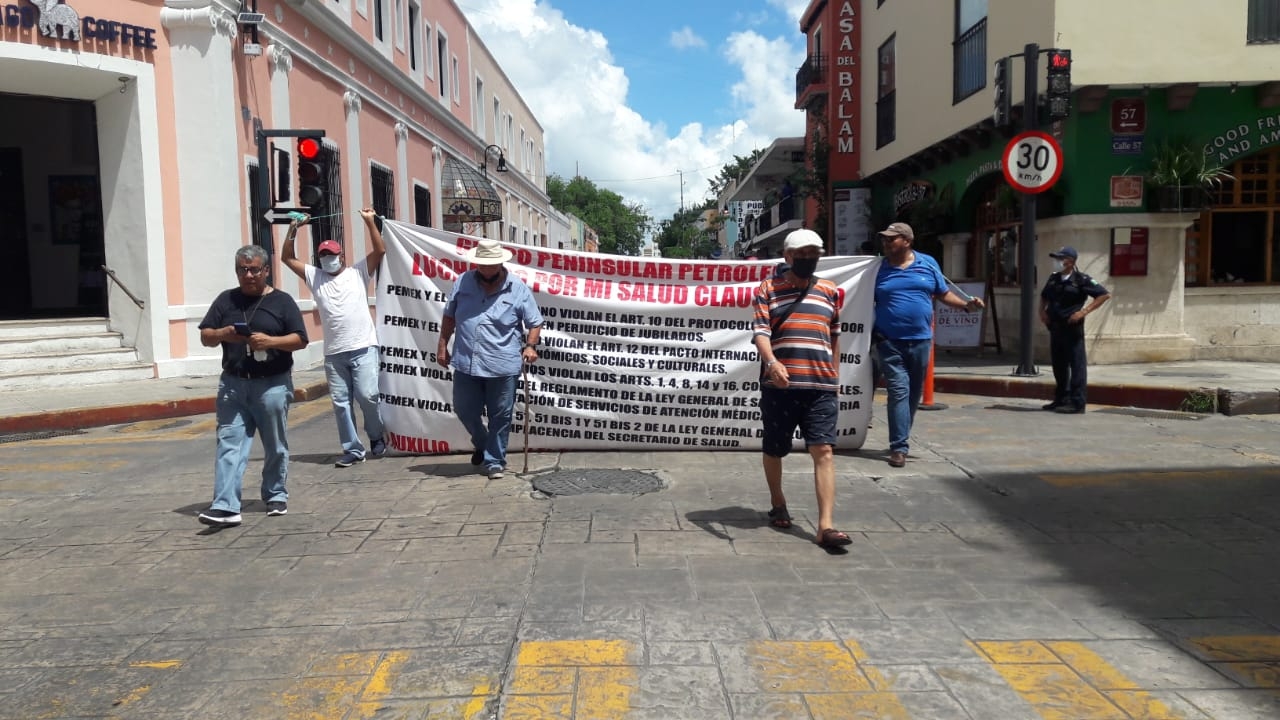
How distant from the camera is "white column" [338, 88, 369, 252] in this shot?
18844 mm

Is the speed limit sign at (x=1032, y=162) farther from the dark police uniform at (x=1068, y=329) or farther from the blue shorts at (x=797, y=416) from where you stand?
the blue shorts at (x=797, y=416)

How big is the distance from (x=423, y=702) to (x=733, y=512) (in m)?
2.82

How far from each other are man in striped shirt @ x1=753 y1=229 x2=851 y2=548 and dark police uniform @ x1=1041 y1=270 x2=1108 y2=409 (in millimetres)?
5159

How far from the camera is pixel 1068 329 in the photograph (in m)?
9.49

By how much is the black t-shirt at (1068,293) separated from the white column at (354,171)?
44.1 feet

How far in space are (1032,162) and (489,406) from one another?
7.66 m

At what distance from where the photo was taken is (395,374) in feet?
24.3

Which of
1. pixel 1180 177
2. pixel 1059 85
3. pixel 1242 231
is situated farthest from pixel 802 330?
pixel 1242 231

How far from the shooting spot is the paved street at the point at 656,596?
329 centimetres

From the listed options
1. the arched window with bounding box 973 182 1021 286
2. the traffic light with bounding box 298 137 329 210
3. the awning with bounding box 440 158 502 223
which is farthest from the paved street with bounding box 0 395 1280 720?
the awning with bounding box 440 158 502 223

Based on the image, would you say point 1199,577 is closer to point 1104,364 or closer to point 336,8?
point 1104,364

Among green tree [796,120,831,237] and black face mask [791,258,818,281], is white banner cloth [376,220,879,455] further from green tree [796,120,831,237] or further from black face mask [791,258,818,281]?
green tree [796,120,831,237]

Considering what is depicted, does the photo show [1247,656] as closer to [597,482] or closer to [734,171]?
[597,482]

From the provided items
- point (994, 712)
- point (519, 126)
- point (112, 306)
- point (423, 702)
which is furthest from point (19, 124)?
point (519, 126)
